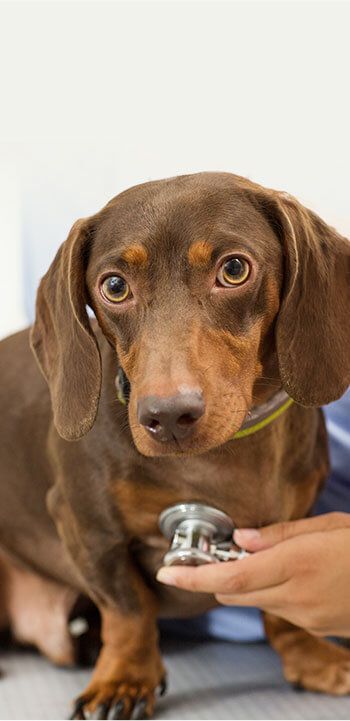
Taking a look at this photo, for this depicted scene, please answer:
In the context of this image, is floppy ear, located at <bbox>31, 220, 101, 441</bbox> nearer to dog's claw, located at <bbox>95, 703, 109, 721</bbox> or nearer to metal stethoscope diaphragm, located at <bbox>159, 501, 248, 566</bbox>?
metal stethoscope diaphragm, located at <bbox>159, 501, 248, 566</bbox>

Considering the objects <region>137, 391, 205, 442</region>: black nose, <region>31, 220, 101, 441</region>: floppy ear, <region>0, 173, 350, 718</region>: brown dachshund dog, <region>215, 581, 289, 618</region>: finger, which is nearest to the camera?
<region>137, 391, 205, 442</region>: black nose

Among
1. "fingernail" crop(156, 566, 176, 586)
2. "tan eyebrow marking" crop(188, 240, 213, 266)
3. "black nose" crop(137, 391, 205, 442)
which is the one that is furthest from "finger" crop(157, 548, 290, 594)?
"tan eyebrow marking" crop(188, 240, 213, 266)

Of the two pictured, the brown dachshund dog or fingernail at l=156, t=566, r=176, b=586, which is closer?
the brown dachshund dog

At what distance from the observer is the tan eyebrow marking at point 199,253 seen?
1.42 metres

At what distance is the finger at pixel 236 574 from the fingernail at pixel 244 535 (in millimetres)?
42

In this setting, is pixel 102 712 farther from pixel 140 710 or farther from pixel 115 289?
pixel 115 289

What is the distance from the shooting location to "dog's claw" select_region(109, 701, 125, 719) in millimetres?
1681

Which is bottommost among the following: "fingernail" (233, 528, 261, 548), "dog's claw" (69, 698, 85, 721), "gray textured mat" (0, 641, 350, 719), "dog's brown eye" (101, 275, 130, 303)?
"gray textured mat" (0, 641, 350, 719)

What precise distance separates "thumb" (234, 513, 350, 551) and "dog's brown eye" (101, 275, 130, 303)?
47 centimetres

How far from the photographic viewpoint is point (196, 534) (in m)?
1.65

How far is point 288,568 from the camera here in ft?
5.44

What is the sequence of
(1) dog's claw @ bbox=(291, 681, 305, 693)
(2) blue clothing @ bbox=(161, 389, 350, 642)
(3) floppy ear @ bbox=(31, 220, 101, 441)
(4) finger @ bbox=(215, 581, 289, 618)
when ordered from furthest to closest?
(2) blue clothing @ bbox=(161, 389, 350, 642)
(1) dog's claw @ bbox=(291, 681, 305, 693)
(4) finger @ bbox=(215, 581, 289, 618)
(3) floppy ear @ bbox=(31, 220, 101, 441)

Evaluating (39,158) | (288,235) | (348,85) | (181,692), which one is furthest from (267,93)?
(181,692)

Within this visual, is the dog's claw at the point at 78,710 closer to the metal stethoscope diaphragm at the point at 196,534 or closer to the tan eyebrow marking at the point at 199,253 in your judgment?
the metal stethoscope diaphragm at the point at 196,534
